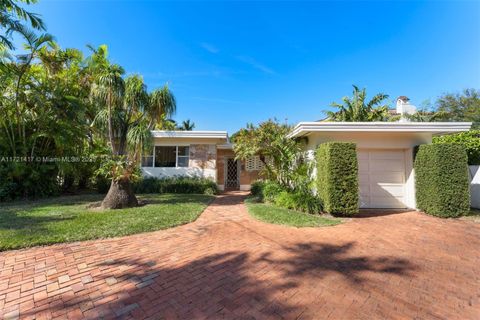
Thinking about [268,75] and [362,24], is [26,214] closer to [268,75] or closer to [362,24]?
[268,75]

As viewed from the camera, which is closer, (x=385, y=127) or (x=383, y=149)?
(x=385, y=127)

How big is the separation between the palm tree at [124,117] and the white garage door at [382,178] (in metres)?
8.05

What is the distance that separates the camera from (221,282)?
2.84 meters

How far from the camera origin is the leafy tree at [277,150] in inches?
338

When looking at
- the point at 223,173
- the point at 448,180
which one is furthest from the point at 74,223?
the point at 448,180

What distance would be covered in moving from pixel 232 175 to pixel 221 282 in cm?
1253

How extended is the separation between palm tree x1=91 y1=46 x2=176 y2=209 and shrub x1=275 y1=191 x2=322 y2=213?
5433 millimetres

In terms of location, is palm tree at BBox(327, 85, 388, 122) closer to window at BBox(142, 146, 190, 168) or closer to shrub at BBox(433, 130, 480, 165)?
shrub at BBox(433, 130, 480, 165)

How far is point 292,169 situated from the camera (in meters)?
9.15

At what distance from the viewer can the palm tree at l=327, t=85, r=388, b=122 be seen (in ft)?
38.0

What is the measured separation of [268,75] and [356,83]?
5271 millimetres

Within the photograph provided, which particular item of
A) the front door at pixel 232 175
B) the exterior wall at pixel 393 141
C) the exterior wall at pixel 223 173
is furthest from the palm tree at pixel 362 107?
the front door at pixel 232 175

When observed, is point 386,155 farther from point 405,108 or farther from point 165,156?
point 405,108

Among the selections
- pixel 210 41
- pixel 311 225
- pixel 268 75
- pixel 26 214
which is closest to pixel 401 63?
pixel 268 75
